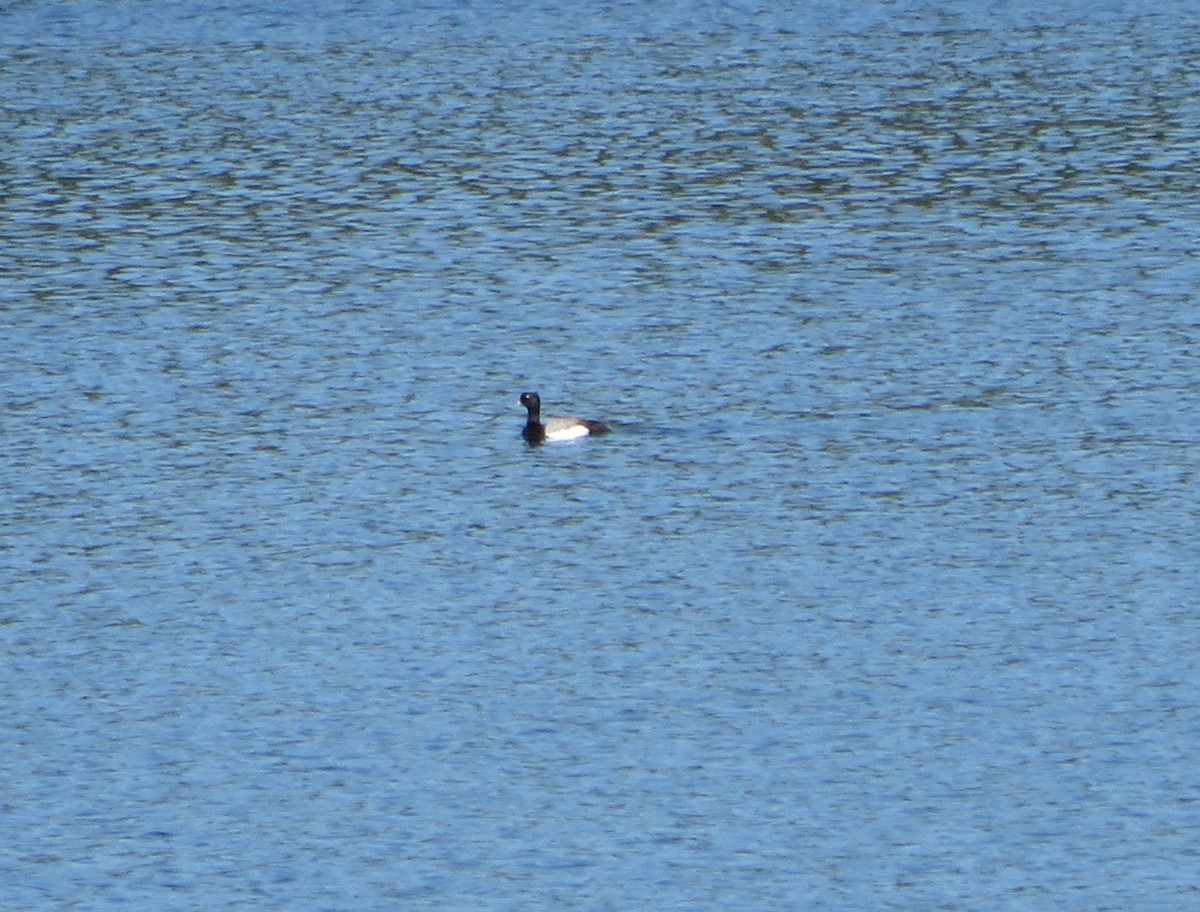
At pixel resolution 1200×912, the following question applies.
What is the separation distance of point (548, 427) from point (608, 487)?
1699mm

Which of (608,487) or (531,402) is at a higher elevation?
(531,402)

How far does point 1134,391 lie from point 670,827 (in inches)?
575

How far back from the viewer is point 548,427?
3247 centimetres

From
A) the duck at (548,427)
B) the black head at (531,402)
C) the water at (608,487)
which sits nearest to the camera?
the water at (608,487)

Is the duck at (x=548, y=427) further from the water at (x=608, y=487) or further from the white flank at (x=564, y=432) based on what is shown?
the water at (x=608, y=487)

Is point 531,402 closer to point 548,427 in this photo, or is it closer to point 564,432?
point 548,427

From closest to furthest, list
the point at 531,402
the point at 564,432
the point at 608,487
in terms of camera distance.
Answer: the point at 608,487 → the point at 564,432 → the point at 531,402

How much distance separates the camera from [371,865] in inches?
819

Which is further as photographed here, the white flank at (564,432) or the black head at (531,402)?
the black head at (531,402)

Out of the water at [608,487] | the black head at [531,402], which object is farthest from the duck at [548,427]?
the water at [608,487]

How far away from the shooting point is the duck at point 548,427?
32.4 m

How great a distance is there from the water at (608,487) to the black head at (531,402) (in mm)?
556

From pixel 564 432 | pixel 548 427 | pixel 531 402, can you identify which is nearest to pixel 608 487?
pixel 564 432

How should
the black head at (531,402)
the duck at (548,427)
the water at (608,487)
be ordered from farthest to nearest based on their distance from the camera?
the black head at (531,402) → the duck at (548,427) → the water at (608,487)
